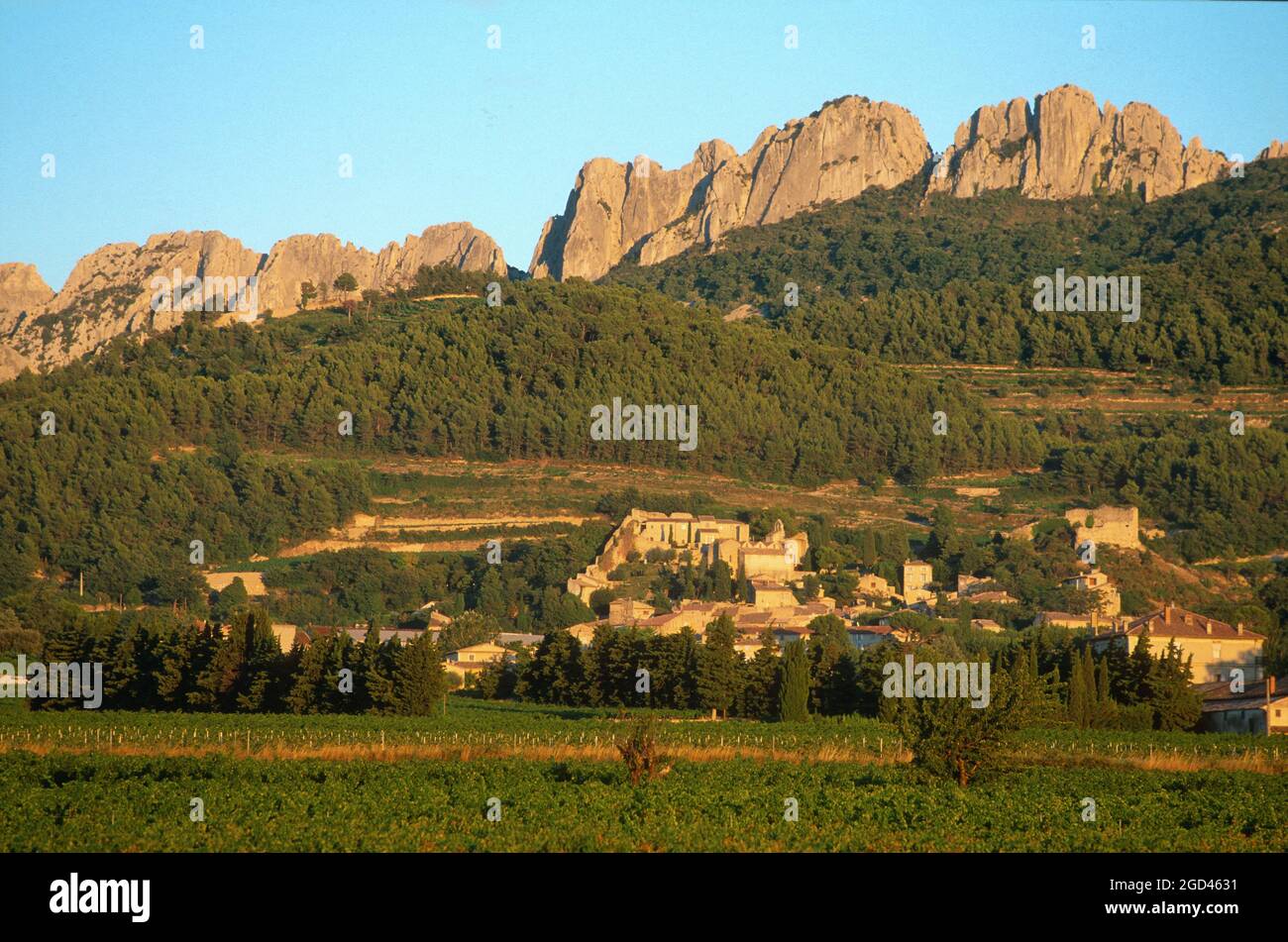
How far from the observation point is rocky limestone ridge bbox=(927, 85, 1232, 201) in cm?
15612

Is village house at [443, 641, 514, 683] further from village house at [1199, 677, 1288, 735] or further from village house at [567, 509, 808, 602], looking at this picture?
village house at [1199, 677, 1288, 735]

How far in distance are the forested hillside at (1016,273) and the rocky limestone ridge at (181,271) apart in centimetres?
2659

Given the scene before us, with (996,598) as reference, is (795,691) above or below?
below

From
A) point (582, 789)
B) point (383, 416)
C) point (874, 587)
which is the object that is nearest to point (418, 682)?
point (582, 789)

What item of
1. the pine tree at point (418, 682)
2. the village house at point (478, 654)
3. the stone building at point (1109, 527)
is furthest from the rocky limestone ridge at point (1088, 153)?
the pine tree at point (418, 682)

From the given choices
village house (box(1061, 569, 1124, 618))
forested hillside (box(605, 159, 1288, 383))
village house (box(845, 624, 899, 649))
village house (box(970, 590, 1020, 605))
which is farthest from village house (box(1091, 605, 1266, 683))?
forested hillside (box(605, 159, 1288, 383))

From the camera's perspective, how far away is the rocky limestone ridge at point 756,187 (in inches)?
6870

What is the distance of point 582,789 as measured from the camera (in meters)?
25.4

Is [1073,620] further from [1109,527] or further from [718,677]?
[718,677]

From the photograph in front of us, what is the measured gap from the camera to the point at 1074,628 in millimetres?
64688

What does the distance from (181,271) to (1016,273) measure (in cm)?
9193

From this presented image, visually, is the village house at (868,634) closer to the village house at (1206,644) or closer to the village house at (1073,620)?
the village house at (1073,620)

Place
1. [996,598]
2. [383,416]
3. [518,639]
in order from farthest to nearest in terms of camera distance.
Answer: [383,416], [996,598], [518,639]

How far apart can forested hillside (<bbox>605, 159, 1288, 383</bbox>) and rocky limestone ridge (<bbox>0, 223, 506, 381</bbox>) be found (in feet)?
87.2
